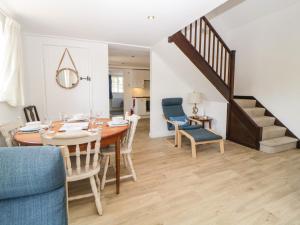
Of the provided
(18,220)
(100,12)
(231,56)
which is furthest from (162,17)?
(18,220)

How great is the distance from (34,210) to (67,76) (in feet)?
10.4

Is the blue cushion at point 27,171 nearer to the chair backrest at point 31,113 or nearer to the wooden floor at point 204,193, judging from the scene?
the wooden floor at point 204,193

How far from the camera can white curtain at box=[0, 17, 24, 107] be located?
2.17m

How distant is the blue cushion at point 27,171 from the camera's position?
78cm

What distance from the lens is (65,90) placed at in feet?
11.7

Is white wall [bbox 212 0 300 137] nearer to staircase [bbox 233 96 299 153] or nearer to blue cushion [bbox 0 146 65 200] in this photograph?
staircase [bbox 233 96 299 153]

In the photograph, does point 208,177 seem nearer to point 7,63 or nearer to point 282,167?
point 282,167

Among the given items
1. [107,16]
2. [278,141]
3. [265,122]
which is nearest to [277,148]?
[278,141]

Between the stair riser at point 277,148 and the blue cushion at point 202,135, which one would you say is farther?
the stair riser at point 277,148

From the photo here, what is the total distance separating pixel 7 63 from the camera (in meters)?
2.23

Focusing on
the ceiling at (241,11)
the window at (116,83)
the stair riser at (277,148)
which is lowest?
the stair riser at (277,148)

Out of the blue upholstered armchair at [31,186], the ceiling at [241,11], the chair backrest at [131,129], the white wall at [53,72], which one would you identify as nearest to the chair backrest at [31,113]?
the white wall at [53,72]

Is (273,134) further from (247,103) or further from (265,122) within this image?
(247,103)

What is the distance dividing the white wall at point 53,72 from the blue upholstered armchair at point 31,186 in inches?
116
